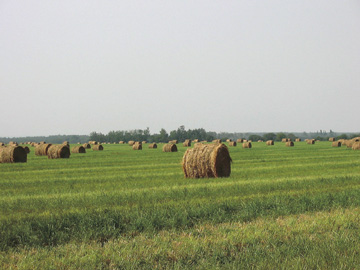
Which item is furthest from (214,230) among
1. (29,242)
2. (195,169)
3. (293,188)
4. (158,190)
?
(195,169)

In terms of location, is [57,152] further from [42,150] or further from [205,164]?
[205,164]

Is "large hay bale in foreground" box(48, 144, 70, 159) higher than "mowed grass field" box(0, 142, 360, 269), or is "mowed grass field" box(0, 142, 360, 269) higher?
"large hay bale in foreground" box(48, 144, 70, 159)

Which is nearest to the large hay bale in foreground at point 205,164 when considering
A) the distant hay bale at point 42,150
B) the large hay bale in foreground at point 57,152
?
the large hay bale in foreground at point 57,152

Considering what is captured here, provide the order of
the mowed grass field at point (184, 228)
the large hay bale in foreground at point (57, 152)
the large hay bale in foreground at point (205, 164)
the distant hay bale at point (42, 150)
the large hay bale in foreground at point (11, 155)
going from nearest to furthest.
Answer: the mowed grass field at point (184, 228) → the large hay bale in foreground at point (205, 164) → the large hay bale in foreground at point (11, 155) → the large hay bale in foreground at point (57, 152) → the distant hay bale at point (42, 150)

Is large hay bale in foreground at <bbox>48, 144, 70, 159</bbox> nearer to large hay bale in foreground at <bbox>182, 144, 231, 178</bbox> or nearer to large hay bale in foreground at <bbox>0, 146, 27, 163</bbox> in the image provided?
large hay bale in foreground at <bbox>0, 146, 27, 163</bbox>

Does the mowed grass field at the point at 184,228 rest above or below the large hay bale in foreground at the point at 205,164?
below

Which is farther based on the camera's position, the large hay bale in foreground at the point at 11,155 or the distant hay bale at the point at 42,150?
the distant hay bale at the point at 42,150

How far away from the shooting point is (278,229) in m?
8.24

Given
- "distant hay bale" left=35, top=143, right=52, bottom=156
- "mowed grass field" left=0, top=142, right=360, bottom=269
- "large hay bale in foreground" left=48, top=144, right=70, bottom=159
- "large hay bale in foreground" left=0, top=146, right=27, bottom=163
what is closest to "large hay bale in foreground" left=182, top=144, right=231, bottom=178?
"mowed grass field" left=0, top=142, right=360, bottom=269

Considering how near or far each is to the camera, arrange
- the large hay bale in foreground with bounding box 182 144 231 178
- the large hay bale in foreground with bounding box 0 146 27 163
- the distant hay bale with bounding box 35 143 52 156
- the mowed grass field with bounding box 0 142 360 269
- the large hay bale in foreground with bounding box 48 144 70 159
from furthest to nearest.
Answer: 1. the distant hay bale with bounding box 35 143 52 156
2. the large hay bale in foreground with bounding box 48 144 70 159
3. the large hay bale in foreground with bounding box 0 146 27 163
4. the large hay bale in foreground with bounding box 182 144 231 178
5. the mowed grass field with bounding box 0 142 360 269

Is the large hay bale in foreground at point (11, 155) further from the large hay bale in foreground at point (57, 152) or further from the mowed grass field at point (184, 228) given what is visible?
the mowed grass field at point (184, 228)

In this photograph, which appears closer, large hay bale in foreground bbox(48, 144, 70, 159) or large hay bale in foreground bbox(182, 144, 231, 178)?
large hay bale in foreground bbox(182, 144, 231, 178)

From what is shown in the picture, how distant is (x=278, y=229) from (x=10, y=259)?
16.2 feet

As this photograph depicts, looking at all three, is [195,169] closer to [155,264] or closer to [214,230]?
[214,230]
